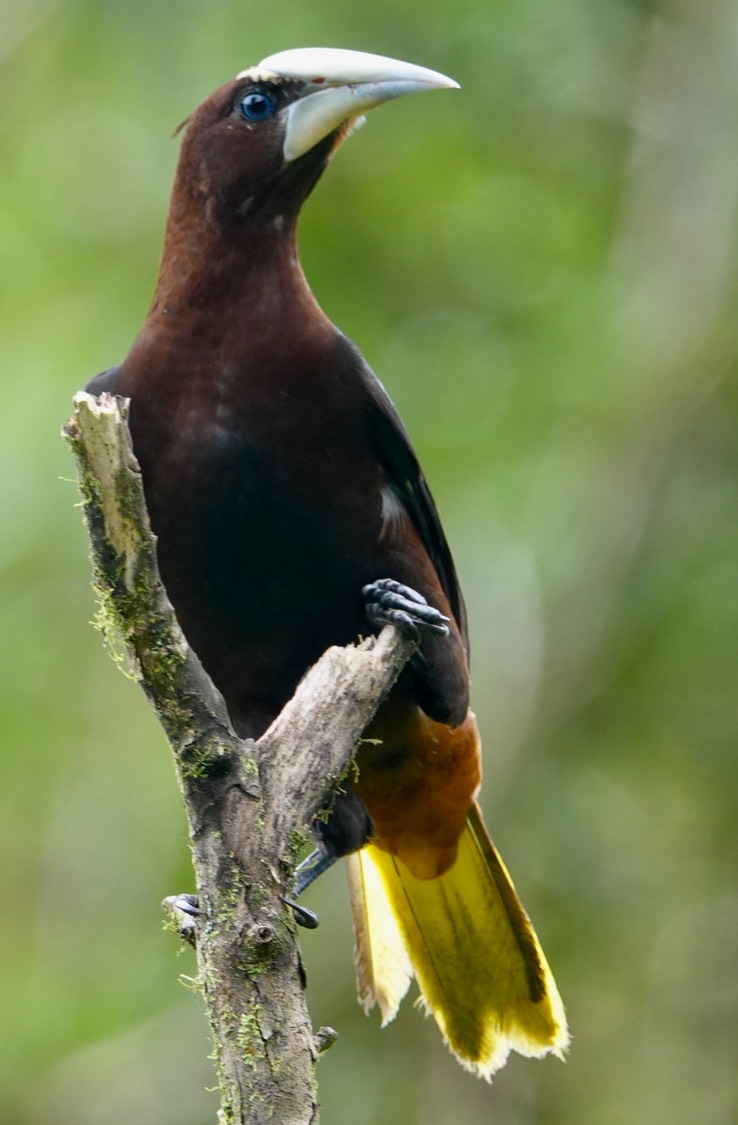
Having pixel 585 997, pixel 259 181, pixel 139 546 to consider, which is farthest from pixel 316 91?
pixel 585 997

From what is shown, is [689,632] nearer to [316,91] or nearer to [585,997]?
[585,997]

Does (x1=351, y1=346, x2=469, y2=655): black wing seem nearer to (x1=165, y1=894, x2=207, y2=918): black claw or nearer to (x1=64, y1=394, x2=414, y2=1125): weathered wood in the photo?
(x1=64, y1=394, x2=414, y2=1125): weathered wood

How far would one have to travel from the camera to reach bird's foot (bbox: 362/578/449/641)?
378 centimetres

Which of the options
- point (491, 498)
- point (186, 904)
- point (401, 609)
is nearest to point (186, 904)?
point (186, 904)

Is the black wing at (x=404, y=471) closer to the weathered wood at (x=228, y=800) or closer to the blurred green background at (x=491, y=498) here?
the weathered wood at (x=228, y=800)

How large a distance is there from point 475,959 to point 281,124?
2.50 m

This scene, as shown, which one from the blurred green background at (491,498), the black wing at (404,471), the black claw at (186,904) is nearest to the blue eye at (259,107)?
the black wing at (404,471)

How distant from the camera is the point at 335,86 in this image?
4012 mm

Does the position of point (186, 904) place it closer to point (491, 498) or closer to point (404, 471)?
point (404, 471)

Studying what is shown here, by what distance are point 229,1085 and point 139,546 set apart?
1.08 metres

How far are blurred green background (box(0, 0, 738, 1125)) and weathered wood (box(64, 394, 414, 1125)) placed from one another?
275 cm

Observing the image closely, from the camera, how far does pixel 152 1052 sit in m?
5.86

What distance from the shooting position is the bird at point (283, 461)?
12.4 feet

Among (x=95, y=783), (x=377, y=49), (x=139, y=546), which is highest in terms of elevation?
(x=377, y=49)
